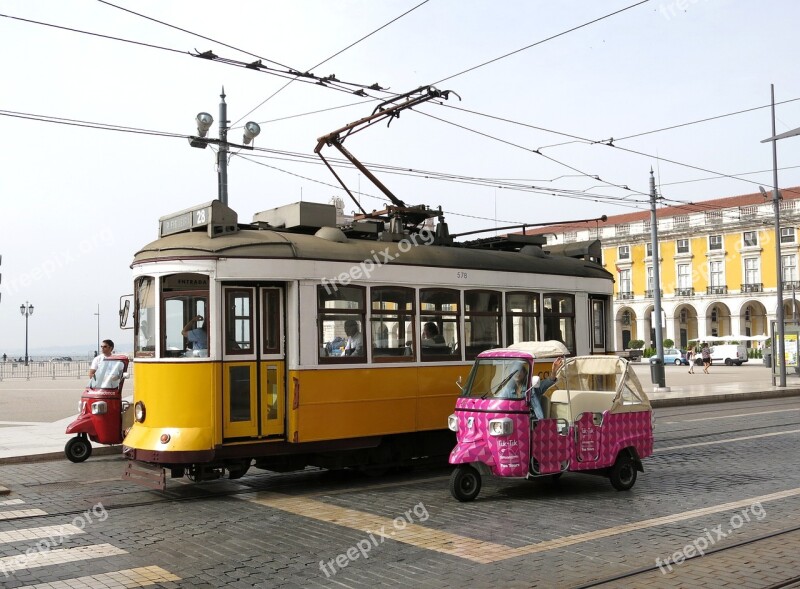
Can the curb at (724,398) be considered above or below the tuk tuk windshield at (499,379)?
below

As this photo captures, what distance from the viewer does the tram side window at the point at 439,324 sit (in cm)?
1224

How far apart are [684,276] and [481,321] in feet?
247

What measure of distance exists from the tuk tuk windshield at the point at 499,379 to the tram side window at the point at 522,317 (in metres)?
2.81

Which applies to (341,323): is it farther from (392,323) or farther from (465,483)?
(465,483)

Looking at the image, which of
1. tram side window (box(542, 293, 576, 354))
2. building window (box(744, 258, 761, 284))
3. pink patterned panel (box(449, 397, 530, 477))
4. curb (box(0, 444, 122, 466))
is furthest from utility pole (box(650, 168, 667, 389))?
building window (box(744, 258, 761, 284))

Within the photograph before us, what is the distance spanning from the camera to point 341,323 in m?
11.4

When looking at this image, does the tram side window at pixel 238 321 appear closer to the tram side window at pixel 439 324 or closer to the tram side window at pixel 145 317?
the tram side window at pixel 145 317

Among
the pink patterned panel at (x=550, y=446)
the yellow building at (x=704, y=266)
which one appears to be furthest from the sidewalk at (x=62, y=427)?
the yellow building at (x=704, y=266)

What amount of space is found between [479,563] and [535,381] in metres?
3.39

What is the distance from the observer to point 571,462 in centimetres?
1025

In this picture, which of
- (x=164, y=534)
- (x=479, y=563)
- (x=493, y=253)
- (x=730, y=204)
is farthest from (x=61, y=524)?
(x=730, y=204)

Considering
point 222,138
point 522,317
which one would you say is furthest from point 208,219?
→ point 222,138

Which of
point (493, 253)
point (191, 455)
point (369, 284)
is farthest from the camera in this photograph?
point (493, 253)

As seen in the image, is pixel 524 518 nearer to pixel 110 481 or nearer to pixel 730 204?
pixel 110 481
